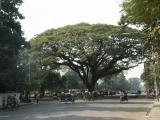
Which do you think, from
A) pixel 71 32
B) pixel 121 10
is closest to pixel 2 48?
pixel 121 10

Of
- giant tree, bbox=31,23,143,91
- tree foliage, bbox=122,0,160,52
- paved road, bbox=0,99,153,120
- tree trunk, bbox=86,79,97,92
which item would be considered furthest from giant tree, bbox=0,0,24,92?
tree trunk, bbox=86,79,97,92

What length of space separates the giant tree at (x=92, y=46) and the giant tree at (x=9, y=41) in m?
26.0

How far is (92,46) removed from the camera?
255 feet

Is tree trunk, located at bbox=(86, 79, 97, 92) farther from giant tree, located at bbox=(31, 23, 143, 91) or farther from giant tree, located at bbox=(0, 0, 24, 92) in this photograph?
giant tree, located at bbox=(0, 0, 24, 92)

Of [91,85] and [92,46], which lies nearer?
[92,46]

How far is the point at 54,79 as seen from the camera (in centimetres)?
9888

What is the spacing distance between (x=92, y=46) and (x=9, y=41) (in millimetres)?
31249

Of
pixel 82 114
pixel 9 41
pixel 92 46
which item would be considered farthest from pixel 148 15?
pixel 92 46

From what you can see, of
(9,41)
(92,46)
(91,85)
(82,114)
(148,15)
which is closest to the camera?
(148,15)

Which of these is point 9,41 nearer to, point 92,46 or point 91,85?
point 92,46

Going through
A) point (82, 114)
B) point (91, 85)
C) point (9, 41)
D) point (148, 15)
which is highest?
point (9, 41)

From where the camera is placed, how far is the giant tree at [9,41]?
4641 centimetres

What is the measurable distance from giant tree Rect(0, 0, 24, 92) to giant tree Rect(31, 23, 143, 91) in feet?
85.4

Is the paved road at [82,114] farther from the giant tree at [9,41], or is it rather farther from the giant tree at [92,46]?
the giant tree at [92,46]
